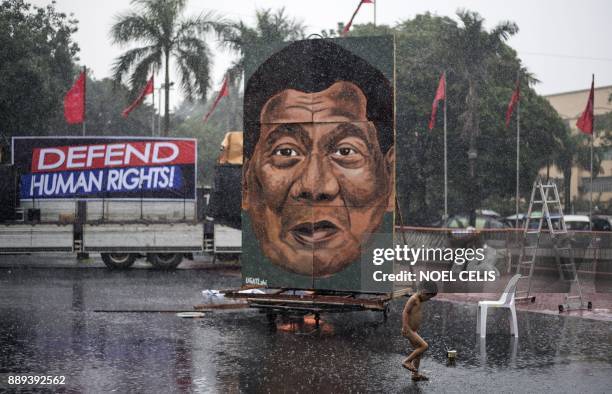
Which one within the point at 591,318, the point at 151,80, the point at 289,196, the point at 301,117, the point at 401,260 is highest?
the point at 151,80

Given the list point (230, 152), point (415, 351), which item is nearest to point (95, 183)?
point (230, 152)

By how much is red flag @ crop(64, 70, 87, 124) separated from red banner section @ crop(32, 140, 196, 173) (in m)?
8.12

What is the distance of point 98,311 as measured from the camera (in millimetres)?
15758

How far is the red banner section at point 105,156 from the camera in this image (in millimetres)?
26797

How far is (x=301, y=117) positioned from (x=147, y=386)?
231 inches

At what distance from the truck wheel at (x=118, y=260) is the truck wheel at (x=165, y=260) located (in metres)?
0.61

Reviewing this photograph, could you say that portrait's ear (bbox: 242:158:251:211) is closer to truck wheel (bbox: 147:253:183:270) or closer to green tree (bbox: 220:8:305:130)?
truck wheel (bbox: 147:253:183:270)

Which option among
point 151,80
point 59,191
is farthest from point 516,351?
point 151,80

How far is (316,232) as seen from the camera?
1373 cm

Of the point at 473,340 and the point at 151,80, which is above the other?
the point at 151,80

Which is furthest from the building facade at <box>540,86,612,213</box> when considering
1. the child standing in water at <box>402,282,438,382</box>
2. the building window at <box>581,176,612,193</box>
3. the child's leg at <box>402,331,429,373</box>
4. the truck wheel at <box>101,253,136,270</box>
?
the child's leg at <box>402,331,429,373</box>

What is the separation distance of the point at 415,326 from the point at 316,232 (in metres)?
3.80

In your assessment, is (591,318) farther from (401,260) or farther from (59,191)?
(59,191)

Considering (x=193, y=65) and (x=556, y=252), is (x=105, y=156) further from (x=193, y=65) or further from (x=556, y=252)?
(x=556, y=252)
